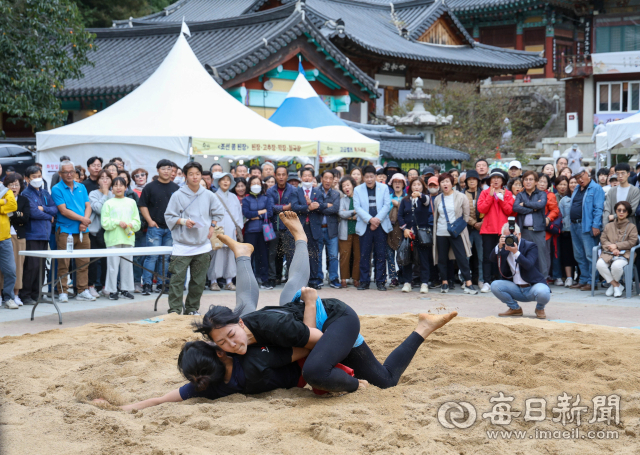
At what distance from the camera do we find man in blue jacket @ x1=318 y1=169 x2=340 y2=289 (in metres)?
9.99

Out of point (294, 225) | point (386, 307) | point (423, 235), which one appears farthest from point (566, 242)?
point (294, 225)

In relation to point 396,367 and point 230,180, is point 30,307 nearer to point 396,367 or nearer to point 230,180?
point 230,180

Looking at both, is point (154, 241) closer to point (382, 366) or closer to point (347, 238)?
point (347, 238)

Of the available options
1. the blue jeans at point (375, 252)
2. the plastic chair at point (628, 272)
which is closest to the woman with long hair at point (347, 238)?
the blue jeans at point (375, 252)

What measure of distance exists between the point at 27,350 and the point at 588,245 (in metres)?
7.47

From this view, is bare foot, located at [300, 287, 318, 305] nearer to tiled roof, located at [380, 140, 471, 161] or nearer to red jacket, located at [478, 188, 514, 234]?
red jacket, located at [478, 188, 514, 234]

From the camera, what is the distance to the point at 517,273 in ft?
25.2

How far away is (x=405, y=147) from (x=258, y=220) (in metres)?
8.84

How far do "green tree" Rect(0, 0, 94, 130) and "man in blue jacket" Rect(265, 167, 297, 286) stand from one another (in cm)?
585

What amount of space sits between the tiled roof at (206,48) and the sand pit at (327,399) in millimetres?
9926

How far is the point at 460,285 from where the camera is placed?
403 inches

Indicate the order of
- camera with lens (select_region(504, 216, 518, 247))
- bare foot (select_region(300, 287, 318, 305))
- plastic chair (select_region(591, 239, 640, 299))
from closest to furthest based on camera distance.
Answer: bare foot (select_region(300, 287, 318, 305)), camera with lens (select_region(504, 216, 518, 247)), plastic chair (select_region(591, 239, 640, 299))

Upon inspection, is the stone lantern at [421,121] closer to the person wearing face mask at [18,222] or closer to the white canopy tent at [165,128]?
the white canopy tent at [165,128]

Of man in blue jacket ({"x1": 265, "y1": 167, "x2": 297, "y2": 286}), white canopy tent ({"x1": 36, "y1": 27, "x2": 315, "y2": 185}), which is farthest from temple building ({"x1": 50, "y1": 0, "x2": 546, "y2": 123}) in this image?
man in blue jacket ({"x1": 265, "y1": 167, "x2": 297, "y2": 286})
